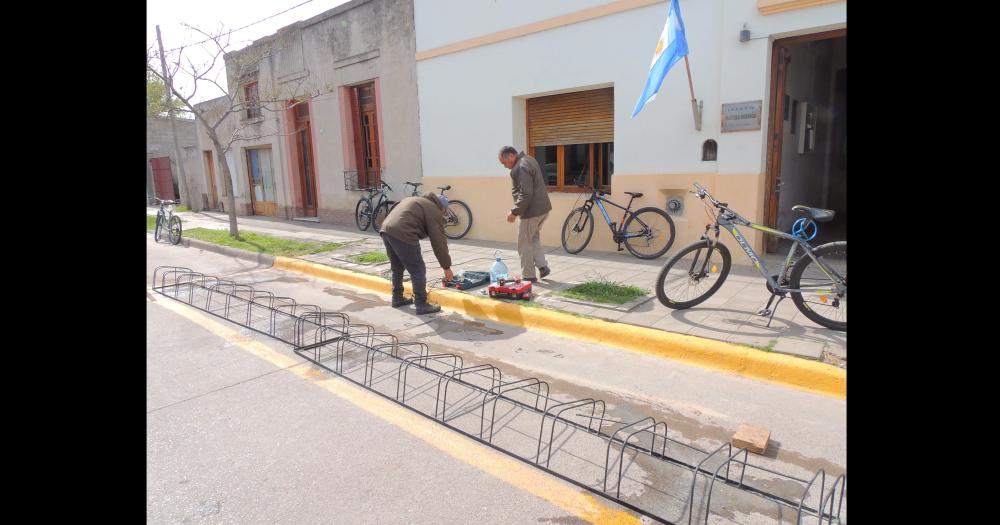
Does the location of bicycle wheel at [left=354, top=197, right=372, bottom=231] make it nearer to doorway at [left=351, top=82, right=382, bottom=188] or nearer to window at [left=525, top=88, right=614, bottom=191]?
doorway at [left=351, top=82, right=382, bottom=188]

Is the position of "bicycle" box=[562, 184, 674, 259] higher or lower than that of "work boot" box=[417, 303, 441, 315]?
higher

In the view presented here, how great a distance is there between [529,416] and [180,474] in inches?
82.5

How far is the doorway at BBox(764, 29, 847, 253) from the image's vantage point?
24.7ft

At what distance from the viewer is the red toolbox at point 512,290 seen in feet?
20.5

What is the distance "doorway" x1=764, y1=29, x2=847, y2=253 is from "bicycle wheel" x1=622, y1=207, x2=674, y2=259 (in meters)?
1.43

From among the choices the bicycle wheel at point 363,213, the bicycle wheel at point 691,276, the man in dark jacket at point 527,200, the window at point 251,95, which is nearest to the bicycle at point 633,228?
the man in dark jacket at point 527,200

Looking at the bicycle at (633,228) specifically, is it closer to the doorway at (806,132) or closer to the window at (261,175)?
the doorway at (806,132)

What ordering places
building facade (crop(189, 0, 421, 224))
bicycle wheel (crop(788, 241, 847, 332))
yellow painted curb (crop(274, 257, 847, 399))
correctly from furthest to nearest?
building facade (crop(189, 0, 421, 224))
bicycle wheel (crop(788, 241, 847, 332))
yellow painted curb (crop(274, 257, 847, 399))

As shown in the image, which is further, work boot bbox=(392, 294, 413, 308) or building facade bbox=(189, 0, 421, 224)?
building facade bbox=(189, 0, 421, 224)

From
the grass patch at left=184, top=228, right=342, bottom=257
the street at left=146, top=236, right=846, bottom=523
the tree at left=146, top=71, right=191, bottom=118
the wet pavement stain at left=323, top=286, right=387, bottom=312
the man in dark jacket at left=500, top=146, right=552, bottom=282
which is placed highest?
the tree at left=146, top=71, right=191, bottom=118

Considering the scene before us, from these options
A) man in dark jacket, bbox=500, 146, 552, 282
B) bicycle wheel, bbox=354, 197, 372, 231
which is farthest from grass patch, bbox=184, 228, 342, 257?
man in dark jacket, bbox=500, 146, 552, 282
